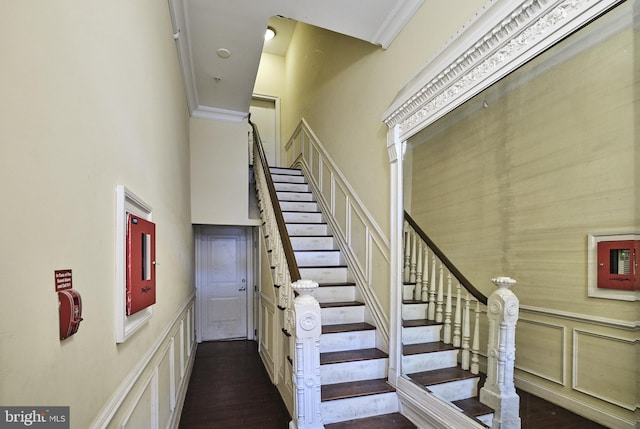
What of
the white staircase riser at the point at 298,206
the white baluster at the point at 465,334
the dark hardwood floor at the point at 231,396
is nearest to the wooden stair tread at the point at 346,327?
the dark hardwood floor at the point at 231,396

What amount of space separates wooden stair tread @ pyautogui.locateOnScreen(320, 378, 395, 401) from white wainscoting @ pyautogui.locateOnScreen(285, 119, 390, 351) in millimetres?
311

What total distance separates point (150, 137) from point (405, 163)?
1.77m

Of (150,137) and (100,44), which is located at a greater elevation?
(100,44)

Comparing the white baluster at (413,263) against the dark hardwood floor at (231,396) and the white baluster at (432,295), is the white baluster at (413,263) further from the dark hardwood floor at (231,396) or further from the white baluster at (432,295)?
the dark hardwood floor at (231,396)

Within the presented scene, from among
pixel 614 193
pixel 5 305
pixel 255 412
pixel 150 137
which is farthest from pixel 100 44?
pixel 255 412

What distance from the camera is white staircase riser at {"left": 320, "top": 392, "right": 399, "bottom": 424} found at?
7.66ft

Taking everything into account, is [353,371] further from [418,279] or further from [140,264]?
[140,264]

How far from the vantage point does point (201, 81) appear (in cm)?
352

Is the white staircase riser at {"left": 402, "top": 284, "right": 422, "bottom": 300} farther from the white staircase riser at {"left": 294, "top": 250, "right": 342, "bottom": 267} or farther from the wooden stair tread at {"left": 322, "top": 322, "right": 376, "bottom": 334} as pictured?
the white staircase riser at {"left": 294, "top": 250, "right": 342, "bottom": 267}

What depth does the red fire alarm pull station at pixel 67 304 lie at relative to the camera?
0.76 metres

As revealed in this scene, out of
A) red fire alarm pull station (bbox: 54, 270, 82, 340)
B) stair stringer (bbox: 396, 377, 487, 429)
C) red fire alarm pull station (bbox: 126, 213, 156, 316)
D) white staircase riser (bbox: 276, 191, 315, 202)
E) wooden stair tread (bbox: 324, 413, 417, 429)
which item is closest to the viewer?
red fire alarm pull station (bbox: 54, 270, 82, 340)

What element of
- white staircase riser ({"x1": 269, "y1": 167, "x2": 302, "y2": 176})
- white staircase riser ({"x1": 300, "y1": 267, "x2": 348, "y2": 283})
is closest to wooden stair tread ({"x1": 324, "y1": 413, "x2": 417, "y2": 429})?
white staircase riser ({"x1": 300, "y1": 267, "x2": 348, "y2": 283})

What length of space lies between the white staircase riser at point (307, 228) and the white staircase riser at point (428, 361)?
208 cm

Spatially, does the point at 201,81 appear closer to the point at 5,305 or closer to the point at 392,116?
the point at 392,116
